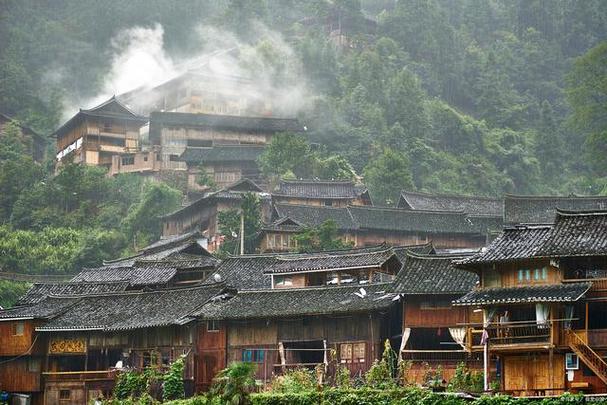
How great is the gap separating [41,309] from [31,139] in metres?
48.4

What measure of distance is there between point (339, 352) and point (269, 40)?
70.4 meters

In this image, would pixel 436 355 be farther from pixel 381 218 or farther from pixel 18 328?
pixel 381 218

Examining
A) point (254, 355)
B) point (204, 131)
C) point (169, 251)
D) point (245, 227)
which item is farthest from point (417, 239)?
point (254, 355)

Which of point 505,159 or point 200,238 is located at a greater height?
point 505,159

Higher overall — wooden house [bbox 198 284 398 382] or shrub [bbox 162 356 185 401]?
wooden house [bbox 198 284 398 382]

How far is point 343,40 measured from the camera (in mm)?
129000

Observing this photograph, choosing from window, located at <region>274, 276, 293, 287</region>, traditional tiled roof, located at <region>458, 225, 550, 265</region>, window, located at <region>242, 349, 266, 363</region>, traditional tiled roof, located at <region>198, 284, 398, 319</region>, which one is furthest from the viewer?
window, located at <region>274, 276, 293, 287</region>

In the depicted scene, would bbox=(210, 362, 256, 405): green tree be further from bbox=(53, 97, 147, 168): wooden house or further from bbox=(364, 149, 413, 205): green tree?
bbox=(53, 97, 147, 168): wooden house

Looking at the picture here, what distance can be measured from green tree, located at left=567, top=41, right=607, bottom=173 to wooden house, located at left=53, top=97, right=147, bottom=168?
114ft

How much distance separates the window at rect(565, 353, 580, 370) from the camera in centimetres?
4334

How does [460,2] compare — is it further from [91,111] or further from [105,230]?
[105,230]

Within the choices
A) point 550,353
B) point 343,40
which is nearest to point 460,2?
point 343,40

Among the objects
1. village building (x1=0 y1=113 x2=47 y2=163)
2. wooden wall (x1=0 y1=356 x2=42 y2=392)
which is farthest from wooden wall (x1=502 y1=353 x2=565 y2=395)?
village building (x1=0 y1=113 x2=47 y2=163)

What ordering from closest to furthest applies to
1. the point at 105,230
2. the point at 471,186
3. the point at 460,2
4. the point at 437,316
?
the point at 437,316, the point at 105,230, the point at 471,186, the point at 460,2
